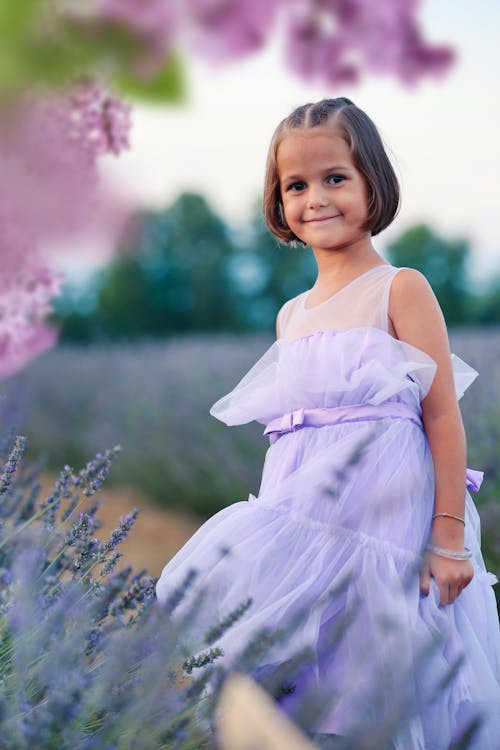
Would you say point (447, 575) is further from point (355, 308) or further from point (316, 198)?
point (316, 198)

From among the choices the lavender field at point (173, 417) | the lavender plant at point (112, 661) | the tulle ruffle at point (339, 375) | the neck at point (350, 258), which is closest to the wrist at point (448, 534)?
the tulle ruffle at point (339, 375)

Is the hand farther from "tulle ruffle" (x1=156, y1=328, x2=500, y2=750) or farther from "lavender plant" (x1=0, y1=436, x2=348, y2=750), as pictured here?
"lavender plant" (x1=0, y1=436, x2=348, y2=750)

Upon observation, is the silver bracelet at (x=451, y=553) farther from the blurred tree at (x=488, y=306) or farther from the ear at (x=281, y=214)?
the blurred tree at (x=488, y=306)

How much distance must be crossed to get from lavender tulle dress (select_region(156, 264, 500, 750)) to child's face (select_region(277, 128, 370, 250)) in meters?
0.09

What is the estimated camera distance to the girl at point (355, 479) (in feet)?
3.96

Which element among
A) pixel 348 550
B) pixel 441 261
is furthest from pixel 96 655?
pixel 441 261

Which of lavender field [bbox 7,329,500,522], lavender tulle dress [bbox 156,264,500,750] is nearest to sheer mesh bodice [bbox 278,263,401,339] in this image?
lavender tulle dress [bbox 156,264,500,750]

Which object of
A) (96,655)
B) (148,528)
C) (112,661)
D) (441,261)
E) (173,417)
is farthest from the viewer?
(441,261)

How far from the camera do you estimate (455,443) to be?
1286 millimetres

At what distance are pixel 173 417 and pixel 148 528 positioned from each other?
0.78 metres

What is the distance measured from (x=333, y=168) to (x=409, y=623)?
683mm

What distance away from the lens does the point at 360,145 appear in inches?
54.1

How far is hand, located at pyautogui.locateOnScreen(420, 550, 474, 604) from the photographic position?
4.04 feet

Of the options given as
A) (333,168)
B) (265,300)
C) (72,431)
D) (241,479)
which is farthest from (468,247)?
(333,168)
